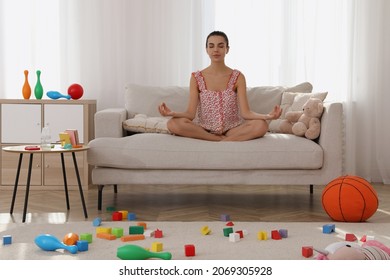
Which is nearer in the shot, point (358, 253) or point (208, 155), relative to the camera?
point (358, 253)

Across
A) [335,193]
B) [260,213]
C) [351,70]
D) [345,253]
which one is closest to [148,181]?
[260,213]

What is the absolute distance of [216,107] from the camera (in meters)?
4.39

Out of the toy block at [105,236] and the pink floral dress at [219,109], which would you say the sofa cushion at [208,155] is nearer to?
the pink floral dress at [219,109]

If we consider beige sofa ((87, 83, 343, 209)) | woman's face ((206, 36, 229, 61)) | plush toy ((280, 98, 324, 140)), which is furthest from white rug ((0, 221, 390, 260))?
woman's face ((206, 36, 229, 61))

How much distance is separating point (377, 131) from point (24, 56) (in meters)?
3.16

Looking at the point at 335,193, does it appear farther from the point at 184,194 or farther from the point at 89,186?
the point at 89,186

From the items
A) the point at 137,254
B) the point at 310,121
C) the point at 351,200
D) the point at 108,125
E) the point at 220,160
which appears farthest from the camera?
the point at 108,125

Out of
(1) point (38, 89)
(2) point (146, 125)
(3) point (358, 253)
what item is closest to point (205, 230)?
(3) point (358, 253)

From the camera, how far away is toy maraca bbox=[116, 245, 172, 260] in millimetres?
2594

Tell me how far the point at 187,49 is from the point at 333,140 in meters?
2.03

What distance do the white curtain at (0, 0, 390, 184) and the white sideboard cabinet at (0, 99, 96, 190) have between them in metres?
0.53

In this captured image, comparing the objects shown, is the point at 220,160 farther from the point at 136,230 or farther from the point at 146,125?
the point at 136,230

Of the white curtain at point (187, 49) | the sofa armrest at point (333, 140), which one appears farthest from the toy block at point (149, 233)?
the white curtain at point (187, 49)

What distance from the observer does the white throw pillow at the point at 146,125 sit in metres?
4.37
